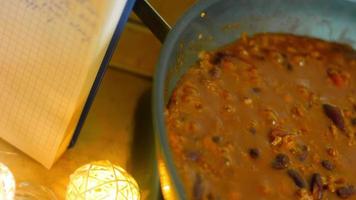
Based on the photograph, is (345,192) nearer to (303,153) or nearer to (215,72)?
(303,153)

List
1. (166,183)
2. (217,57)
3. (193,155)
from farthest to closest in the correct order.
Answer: (217,57) < (193,155) < (166,183)

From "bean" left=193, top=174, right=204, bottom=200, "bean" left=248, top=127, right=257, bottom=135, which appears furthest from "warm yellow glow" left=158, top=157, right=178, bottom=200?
"bean" left=248, top=127, right=257, bottom=135

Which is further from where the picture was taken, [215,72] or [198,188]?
[215,72]

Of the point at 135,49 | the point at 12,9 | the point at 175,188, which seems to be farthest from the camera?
the point at 135,49

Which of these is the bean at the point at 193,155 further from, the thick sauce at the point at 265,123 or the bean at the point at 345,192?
the bean at the point at 345,192

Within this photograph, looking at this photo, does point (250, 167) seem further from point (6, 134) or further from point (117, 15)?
point (6, 134)

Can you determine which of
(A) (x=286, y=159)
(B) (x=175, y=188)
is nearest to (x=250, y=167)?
(A) (x=286, y=159)

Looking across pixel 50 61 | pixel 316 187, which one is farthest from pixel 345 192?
pixel 50 61
